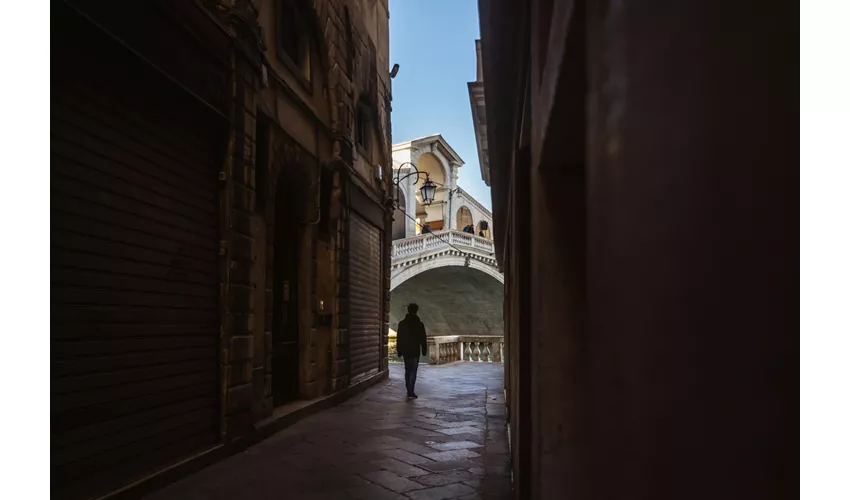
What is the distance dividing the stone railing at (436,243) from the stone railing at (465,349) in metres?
7.30

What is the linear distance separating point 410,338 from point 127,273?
671 cm

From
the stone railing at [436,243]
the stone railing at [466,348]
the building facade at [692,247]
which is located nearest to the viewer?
the building facade at [692,247]

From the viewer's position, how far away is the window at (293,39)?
8.39m

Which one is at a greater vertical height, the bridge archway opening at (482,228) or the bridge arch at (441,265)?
the bridge archway opening at (482,228)

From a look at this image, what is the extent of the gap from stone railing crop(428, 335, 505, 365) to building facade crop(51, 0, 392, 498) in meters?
9.74

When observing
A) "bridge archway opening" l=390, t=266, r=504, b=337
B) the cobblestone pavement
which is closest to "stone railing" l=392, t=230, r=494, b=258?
"bridge archway opening" l=390, t=266, r=504, b=337

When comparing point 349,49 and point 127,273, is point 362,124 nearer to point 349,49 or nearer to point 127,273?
point 349,49

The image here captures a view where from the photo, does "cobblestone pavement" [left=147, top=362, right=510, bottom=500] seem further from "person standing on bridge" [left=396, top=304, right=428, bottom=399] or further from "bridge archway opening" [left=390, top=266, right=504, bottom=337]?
"bridge archway opening" [left=390, top=266, right=504, bottom=337]

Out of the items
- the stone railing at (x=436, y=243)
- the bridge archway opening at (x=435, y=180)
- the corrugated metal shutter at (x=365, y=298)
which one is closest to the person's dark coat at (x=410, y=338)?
the corrugated metal shutter at (x=365, y=298)

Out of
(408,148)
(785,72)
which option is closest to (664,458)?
(785,72)

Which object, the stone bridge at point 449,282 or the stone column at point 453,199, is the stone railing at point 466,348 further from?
the stone column at point 453,199

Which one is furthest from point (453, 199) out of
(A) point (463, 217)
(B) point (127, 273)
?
(B) point (127, 273)

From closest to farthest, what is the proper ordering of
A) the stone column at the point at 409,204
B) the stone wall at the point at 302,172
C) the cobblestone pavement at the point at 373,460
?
1. the cobblestone pavement at the point at 373,460
2. the stone wall at the point at 302,172
3. the stone column at the point at 409,204

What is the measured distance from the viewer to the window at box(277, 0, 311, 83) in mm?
8391
